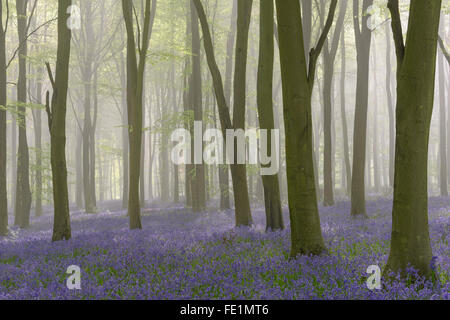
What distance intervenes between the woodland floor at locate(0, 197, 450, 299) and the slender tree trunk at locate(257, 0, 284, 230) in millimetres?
868

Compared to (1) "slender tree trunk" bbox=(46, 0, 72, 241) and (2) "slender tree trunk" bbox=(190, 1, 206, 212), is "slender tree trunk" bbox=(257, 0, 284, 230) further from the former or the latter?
(2) "slender tree trunk" bbox=(190, 1, 206, 212)

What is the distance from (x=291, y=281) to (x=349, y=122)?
45.4 meters

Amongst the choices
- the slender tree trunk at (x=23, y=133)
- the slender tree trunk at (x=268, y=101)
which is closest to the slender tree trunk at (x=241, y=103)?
the slender tree trunk at (x=268, y=101)

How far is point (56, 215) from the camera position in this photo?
959 centimetres

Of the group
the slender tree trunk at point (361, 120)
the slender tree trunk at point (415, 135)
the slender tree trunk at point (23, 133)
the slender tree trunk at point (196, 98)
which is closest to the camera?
the slender tree trunk at point (415, 135)

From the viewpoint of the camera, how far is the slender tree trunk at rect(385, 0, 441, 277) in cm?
468

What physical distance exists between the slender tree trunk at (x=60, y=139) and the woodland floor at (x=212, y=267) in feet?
2.16

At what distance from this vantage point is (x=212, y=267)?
19.3ft

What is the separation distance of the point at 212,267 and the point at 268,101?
499 cm

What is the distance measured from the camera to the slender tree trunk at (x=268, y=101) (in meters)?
9.35

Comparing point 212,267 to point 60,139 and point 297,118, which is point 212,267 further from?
point 60,139

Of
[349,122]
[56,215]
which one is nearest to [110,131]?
[349,122]

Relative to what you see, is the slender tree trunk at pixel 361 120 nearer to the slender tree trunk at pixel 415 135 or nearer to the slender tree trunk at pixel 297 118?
the slender tree trunk at pixel 297 118

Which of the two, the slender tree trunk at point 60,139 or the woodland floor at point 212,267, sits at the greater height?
the slender tree trunk at point 60,139
